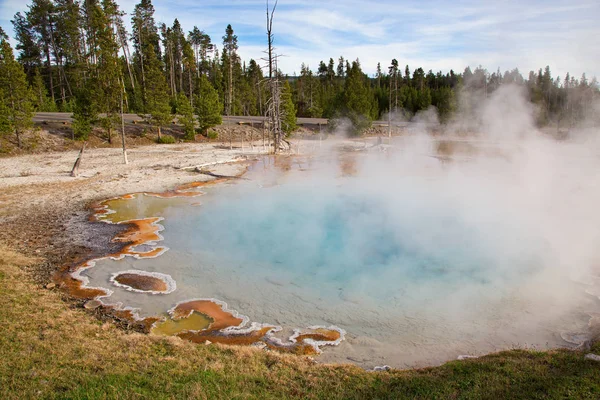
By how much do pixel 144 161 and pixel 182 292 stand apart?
15150 mm

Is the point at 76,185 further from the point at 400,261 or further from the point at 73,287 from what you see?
the point at 400,261

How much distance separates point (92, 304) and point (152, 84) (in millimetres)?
24521

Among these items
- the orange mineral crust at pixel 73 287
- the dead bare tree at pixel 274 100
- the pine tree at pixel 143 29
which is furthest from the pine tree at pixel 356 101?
the orange mineral crust at pixel 73 287

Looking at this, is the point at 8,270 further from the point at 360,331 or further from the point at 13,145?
the point at 13,145

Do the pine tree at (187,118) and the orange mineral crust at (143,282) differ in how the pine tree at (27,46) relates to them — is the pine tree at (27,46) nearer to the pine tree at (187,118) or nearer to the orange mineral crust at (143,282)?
the pine tree at (187,118)

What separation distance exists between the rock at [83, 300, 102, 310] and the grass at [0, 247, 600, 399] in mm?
1057

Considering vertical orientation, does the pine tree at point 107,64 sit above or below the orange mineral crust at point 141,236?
above

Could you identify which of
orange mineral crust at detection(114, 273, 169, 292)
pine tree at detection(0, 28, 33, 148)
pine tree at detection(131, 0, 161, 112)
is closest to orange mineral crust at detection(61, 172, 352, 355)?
orange mineral crust at detection(114, 273, 169, 292)

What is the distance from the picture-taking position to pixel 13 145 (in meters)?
22.3

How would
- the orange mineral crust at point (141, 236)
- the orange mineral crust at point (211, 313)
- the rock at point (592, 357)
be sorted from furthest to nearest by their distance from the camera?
the orange mineral crust at point (141, 236)
the orange mineral crust at point (211, 313)
the rock at point (592, 357)

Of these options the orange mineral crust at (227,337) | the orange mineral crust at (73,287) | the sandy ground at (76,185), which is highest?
the sandy ground at (76,185)

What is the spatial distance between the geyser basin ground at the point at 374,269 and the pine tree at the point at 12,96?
38.7 feet

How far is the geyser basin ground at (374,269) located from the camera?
6.36m

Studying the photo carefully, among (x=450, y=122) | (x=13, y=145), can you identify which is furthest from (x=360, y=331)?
(x=450, y=122)
